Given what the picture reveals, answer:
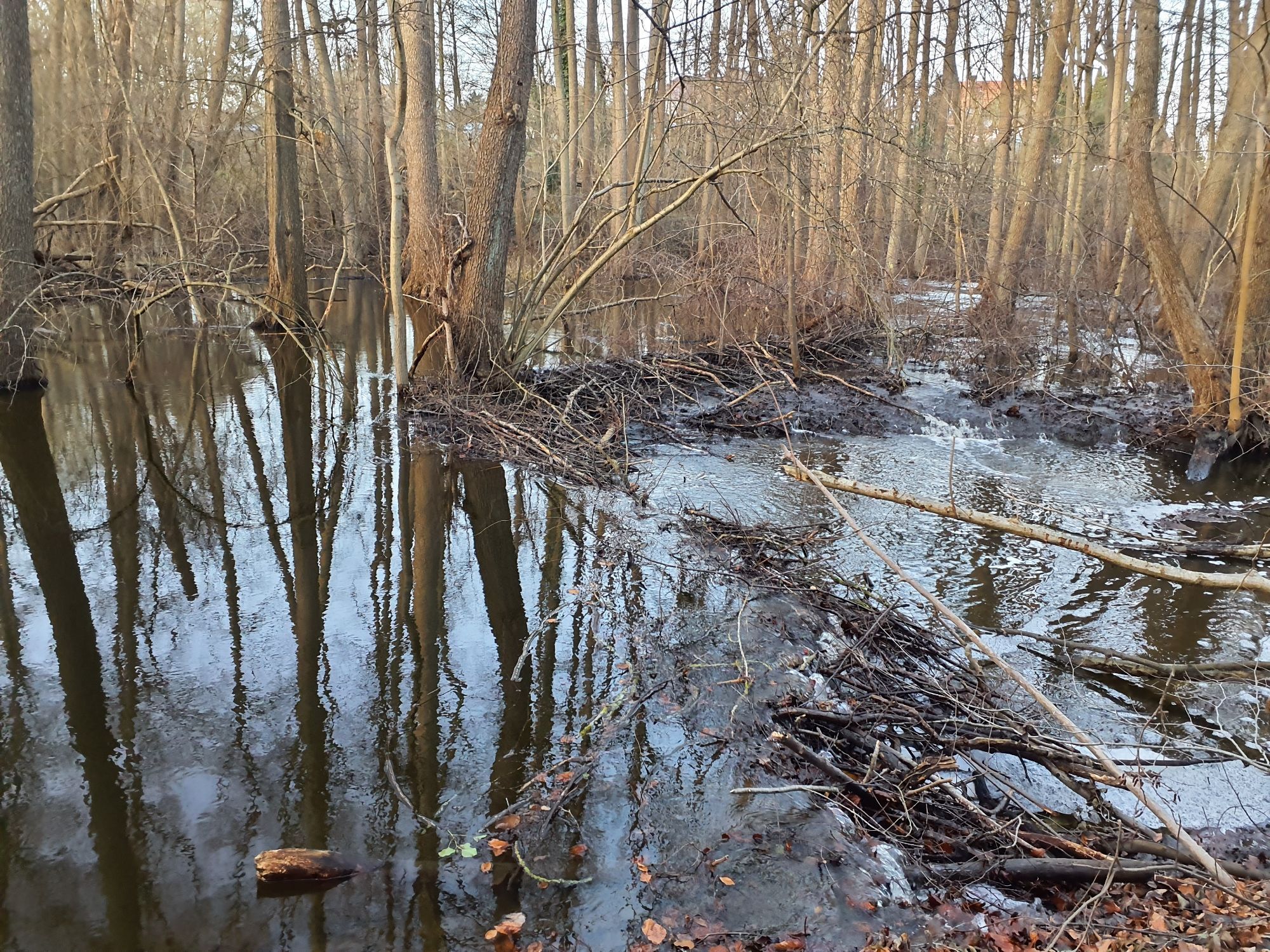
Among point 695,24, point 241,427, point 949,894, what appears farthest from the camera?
point 241,427

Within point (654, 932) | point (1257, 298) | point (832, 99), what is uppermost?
point (832, 99)

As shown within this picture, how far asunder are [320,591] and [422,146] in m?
14.8

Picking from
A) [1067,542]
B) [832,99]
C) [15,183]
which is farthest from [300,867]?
[15,183]

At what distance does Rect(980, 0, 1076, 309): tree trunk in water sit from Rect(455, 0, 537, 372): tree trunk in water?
717 cm

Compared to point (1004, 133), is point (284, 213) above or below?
below

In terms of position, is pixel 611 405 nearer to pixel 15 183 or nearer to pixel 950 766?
pixel 950 766

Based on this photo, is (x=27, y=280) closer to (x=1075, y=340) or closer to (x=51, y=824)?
(x=51, y=824)

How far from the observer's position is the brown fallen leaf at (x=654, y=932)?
2.92m

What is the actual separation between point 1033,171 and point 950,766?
1351 centimetres

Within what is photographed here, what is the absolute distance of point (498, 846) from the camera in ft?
11.0

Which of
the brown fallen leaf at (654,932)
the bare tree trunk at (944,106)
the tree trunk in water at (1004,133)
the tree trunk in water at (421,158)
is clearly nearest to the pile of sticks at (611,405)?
the bare tree trunk at (944,106)

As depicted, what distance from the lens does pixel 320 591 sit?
5.54m

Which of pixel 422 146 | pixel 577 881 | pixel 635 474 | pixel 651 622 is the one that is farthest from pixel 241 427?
pixel 422 146

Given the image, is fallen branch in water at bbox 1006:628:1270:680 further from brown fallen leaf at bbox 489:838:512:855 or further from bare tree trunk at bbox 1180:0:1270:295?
bare tree trunk at bbox 1180:0:1270:295
